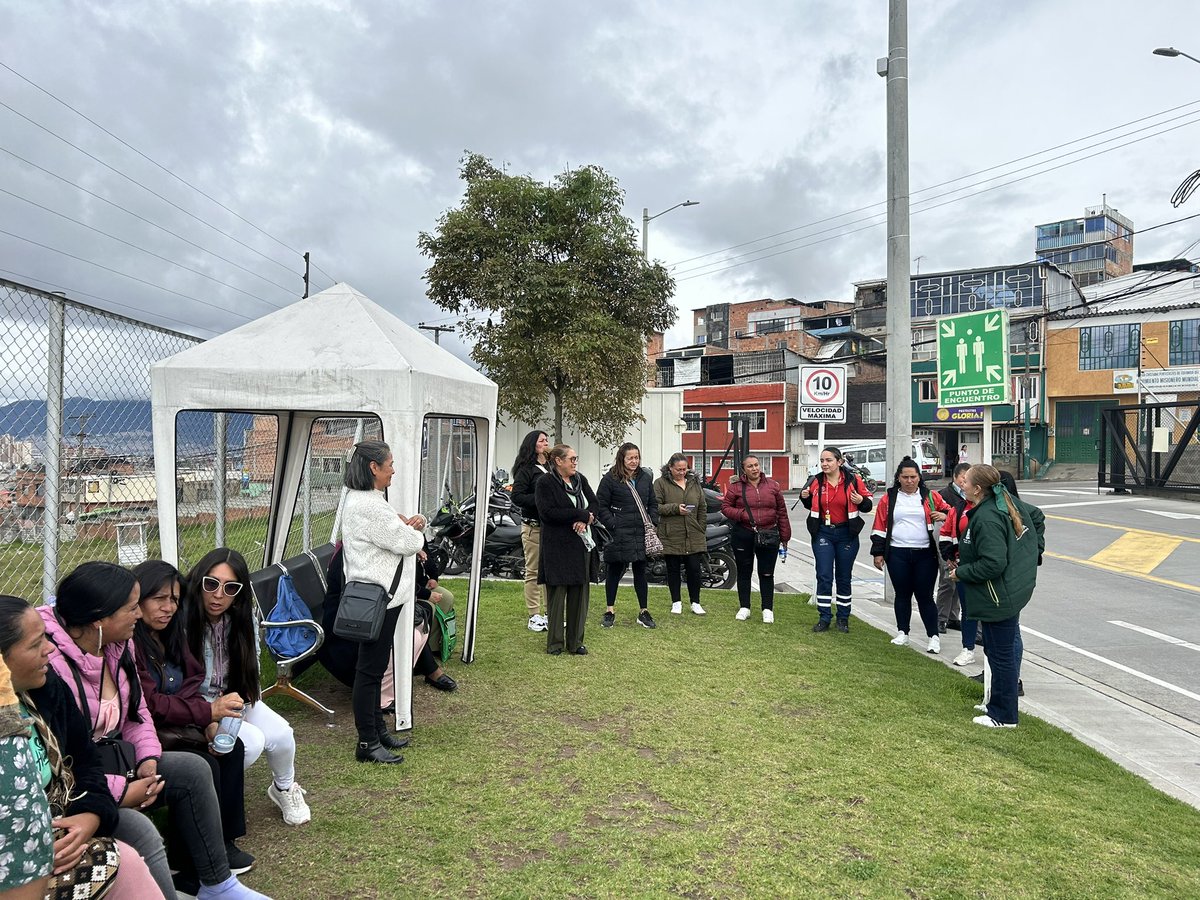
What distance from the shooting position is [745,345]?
2441 inches

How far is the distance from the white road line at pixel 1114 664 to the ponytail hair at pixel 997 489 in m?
2.60

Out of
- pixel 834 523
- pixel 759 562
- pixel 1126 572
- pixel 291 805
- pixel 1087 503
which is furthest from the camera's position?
pixel 1087 503

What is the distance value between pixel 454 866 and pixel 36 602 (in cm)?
259

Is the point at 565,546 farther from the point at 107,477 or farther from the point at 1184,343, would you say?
the point at 1184,343

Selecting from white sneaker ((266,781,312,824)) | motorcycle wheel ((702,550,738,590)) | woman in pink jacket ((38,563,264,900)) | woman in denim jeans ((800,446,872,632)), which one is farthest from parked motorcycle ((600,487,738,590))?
woman in pink jacket ((38,563,264,900))

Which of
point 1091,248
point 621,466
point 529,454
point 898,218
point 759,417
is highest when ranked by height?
point 1091,248

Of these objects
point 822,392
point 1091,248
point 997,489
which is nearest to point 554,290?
point 822,392

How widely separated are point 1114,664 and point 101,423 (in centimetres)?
798

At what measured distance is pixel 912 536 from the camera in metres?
7.05

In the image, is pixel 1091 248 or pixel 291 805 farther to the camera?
pixel 1091 248

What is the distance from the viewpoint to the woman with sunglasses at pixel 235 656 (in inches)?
138

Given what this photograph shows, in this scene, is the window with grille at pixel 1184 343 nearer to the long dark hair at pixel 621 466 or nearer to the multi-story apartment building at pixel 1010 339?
the multi-story apartment building at pixel 1010 339

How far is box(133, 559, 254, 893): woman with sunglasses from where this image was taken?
3252mm

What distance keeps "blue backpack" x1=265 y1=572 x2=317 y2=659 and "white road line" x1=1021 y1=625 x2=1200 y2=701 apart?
6.34 metres
